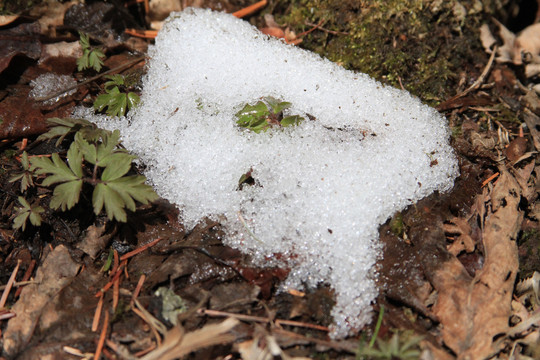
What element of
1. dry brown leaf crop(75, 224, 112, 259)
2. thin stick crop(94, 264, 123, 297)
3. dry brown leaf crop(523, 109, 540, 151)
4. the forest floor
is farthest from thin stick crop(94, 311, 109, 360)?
dry brown leaf crop(523, 109, 540, 151)

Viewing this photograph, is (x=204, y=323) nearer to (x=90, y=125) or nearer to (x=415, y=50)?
(x=90, y=125)

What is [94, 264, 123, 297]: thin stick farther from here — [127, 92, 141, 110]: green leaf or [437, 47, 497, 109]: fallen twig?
[437, 47, 497, 109]: fallen twig

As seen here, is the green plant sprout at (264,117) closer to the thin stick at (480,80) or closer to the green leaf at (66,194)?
the green leaf at (66,194)

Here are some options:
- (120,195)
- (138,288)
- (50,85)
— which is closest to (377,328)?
(138,288)

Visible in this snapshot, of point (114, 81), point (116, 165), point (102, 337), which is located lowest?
point (102, 337)

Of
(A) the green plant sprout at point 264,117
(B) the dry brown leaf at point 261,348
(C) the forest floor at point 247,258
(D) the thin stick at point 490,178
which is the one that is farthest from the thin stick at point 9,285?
(D) the thin stick at point 490,178

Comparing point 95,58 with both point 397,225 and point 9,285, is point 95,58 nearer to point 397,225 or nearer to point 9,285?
point 9,285

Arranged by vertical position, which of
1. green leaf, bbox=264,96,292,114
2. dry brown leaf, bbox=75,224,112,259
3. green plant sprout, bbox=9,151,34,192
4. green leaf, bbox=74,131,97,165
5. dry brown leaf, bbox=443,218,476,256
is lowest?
dry brown leaf, bbox=75,224,112,259
